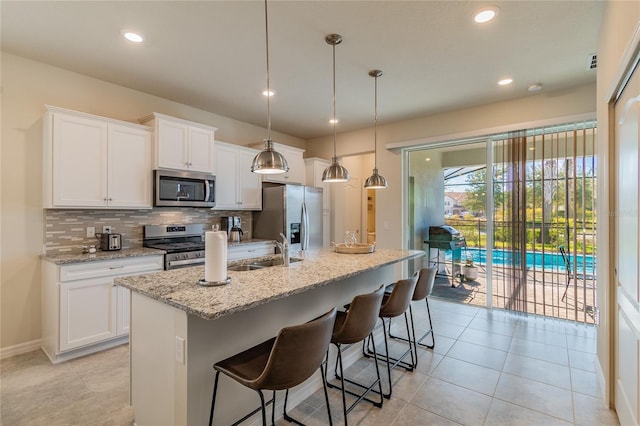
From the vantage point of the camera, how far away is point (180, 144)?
376 centimetres

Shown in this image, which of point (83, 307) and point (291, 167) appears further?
point (291, 167)

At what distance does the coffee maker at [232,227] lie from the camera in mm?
4555

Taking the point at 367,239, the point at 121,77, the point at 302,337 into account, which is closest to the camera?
the point at 302,337

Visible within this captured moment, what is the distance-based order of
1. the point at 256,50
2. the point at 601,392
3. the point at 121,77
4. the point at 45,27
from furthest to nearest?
the point at 121,77 → the point at 256,50 → the point at 45,27 → the point at 601,392

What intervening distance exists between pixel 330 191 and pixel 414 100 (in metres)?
2.37

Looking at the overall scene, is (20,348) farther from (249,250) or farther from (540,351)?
(540,351)

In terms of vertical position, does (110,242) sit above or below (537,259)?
above

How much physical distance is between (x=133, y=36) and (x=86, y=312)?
248 cm

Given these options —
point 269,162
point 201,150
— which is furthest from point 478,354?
point 201,150

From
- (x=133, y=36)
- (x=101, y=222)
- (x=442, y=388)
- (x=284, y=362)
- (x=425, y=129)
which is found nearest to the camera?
(x=284, y=362)

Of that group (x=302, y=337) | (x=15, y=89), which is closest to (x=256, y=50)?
(x=15, y=89)

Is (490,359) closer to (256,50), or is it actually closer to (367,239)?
(256,50)

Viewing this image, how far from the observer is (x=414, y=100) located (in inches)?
161

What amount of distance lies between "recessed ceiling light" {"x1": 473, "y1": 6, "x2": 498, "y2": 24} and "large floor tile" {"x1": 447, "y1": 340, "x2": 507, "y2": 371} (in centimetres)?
286
